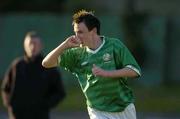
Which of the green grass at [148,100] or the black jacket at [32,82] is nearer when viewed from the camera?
the black jacket at [32,82]

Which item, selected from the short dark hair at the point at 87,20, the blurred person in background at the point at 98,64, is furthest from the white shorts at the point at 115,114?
the short dark hair at the point at 87,20

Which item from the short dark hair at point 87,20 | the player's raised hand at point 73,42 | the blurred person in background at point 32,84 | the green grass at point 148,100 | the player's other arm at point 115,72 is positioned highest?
the short dark hair at point 87,20

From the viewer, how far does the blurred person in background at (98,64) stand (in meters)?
9.83

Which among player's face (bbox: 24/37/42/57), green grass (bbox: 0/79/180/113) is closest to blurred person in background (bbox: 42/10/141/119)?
player's face (bbox: 24/37/42/57)

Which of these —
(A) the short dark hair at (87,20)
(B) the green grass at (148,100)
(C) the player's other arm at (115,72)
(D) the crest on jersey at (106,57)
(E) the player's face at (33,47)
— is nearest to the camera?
(C) the player's other arm at (115,72)

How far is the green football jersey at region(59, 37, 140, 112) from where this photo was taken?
991 cm

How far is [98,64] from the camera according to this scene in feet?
32.6

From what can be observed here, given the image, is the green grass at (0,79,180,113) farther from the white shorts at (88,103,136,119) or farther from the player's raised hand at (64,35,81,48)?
the player's raised hand at (64,35,81,48)

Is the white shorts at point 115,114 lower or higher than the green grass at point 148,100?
higher

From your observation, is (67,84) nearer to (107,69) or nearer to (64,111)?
(64,111)

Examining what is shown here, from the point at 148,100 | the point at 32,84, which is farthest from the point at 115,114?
the point at 148,100

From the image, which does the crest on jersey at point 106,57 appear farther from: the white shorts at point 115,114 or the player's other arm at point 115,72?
the white shorts at point 115,114

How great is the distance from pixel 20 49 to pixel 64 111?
680 cm

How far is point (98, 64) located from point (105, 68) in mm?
83
